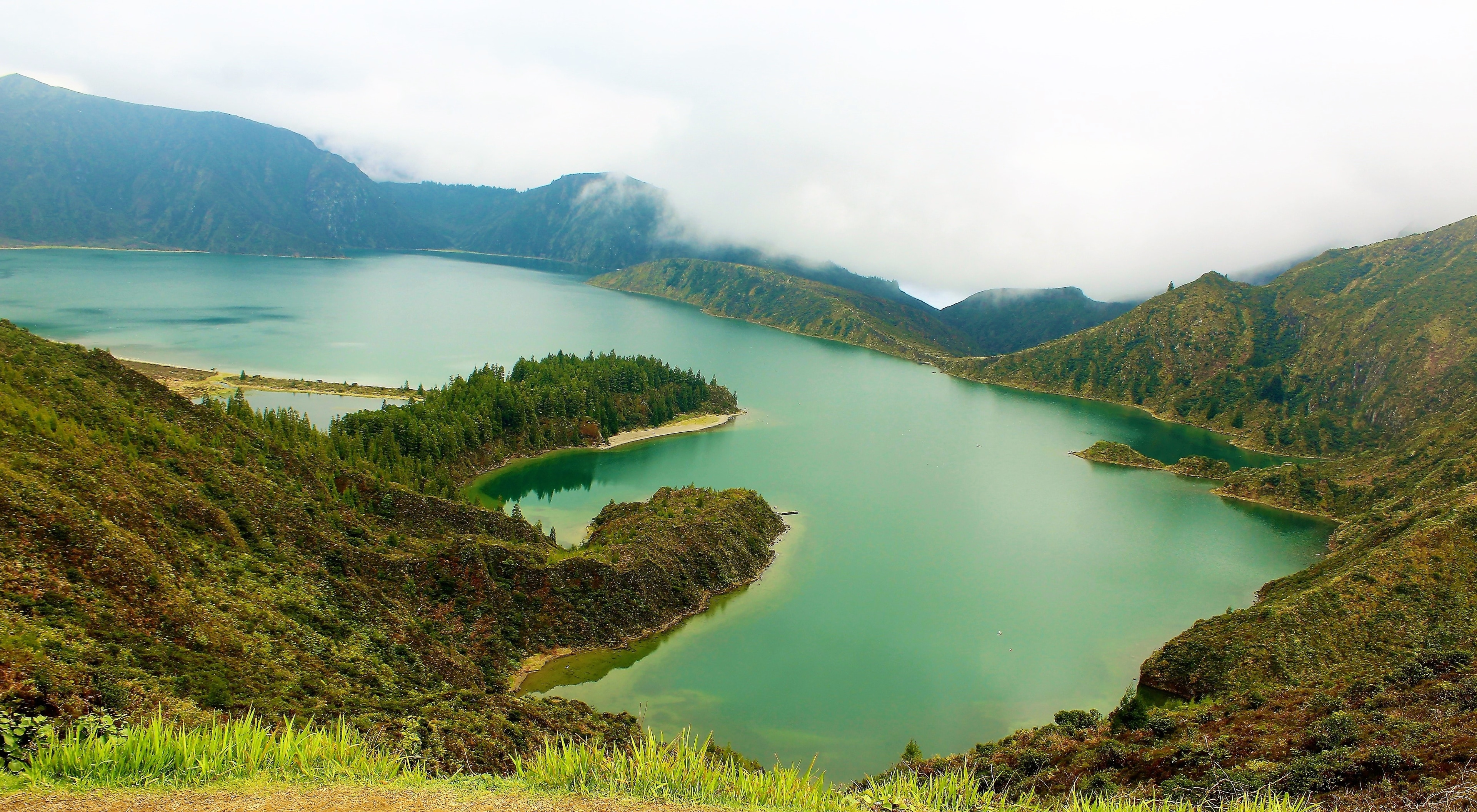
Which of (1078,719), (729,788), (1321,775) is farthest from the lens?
(1078,719)

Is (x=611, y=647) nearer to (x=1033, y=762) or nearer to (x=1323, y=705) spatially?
(x=1033, y=762)

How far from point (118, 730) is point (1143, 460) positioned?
391 feet

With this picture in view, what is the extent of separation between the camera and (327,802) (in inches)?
498

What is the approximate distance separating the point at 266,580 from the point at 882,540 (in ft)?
160

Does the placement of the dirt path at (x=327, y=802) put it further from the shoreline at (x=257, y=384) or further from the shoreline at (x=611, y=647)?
the shoreline at (x=257, y=384)

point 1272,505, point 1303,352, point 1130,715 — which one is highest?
point 1303,352

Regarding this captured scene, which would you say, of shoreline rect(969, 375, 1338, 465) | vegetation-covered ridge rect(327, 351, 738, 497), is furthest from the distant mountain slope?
vegetation-covered ridge rect(327, 351, 738, 497)

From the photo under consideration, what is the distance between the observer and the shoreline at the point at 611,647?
126 feet

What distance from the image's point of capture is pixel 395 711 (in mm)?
25734

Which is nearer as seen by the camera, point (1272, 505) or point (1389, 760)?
point (1389, 760)

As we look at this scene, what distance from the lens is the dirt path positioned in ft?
37.9

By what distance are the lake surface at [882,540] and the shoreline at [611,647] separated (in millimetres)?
749

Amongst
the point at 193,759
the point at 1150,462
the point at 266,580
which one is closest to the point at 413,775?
the point at 193,759

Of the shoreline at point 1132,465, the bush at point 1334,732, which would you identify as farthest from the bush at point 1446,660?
the shoreline at point 1132,465
